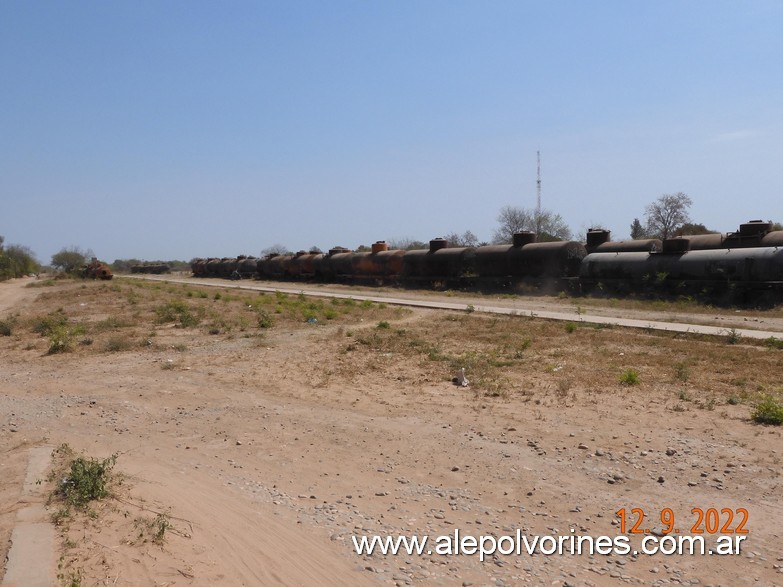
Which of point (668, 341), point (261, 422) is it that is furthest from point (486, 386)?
point (668, 341)

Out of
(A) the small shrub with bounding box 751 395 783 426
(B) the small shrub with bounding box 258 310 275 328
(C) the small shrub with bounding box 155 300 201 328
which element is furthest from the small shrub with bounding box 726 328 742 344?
(C) the small shrub with bounding box 155 300 201 328

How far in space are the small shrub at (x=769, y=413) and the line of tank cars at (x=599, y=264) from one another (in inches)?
537

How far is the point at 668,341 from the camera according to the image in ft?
44.1

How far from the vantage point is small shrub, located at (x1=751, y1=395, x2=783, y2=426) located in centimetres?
732

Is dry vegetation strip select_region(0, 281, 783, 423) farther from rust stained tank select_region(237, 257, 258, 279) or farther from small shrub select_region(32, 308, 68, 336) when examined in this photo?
rust stained tank select_region(237, 257, 258, 279)

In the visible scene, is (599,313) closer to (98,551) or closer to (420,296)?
(420,296)

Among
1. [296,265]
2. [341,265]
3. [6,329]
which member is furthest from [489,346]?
[296,265]

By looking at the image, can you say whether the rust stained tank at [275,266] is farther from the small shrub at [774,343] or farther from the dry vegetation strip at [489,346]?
the small shrub at [774,343]

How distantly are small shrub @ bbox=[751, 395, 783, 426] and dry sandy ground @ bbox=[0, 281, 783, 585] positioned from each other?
0.47ft

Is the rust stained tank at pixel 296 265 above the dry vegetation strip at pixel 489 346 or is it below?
above

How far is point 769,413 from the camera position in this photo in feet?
24.3

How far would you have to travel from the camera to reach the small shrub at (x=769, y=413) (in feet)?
24.0

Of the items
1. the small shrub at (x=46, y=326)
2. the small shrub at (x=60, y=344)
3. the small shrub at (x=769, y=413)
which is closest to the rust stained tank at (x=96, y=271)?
the small shrub at (x=46, y=326)

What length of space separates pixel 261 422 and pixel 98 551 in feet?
12.9
